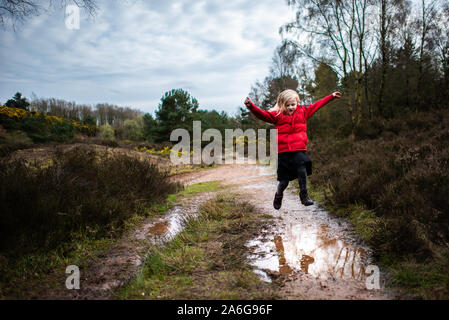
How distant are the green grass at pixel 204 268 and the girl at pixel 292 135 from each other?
3.35ft

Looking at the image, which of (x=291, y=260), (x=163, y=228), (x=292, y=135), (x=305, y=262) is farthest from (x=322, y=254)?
(x=163, y=228)

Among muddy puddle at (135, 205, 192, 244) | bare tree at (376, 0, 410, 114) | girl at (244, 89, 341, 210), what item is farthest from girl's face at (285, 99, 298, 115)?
bare tree at (376, 0, 410, 114)

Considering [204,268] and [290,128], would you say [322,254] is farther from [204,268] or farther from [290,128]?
[290,128]

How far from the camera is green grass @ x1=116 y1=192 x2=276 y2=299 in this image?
2.51m

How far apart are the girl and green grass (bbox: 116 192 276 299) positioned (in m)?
1.02

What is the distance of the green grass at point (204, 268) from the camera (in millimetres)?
2506

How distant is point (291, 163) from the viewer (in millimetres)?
4133

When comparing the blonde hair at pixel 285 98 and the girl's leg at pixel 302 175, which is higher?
the blonde hair at pixel 285 98

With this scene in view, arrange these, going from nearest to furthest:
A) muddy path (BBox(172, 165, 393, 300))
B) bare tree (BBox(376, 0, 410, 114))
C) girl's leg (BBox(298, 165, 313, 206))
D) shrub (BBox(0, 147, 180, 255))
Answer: muddy path (BBox(172, 165, 393, 300)), shrub (BBox(0, 147, 180, 255)), girl's leg (BBox(298, 165, 313, 206)), bare tree (BBox(376, 0, 410, 114))

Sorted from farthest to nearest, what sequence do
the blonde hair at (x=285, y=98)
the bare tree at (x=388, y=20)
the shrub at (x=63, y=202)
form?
the bare tree at (x=388, y=20), the blonde hair at (x=285, y=98), the shrub at (x=63, y=202)

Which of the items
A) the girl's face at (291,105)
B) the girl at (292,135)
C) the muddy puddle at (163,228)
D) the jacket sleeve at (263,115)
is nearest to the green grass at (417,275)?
the girl at (292,135)

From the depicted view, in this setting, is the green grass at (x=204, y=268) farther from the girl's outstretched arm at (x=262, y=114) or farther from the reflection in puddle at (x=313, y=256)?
the girl's outstretched arm at (x=262, y=114)

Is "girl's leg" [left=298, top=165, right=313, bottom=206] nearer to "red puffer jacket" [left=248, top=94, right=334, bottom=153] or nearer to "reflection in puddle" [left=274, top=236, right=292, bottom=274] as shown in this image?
"red puffer jacket" [left=248, top=94, right=334, bottom=153]
